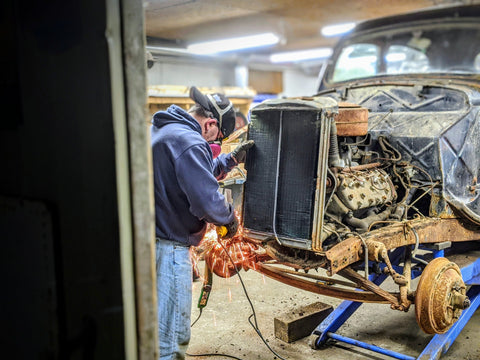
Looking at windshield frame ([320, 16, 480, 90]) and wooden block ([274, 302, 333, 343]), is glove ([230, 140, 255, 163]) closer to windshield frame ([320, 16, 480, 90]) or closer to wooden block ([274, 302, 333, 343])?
wooden block ([274, 302, 333, 343])

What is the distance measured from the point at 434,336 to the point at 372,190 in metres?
1.26

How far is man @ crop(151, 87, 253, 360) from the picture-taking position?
2.96m

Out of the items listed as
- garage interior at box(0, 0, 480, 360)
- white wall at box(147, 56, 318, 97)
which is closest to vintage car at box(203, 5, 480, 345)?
garage interior at box(0, 0, 480, 360)

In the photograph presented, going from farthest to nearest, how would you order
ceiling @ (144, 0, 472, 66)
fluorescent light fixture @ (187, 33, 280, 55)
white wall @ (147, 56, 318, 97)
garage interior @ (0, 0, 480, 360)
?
1. fluorescent light fixture @ (187, 33, 280, 55)
2. white wall @ (147, 56, 318, 97)
3. ceiling @ (144, 0, 472, 66)
4. garage interior @ (0, 0, 480, 360)

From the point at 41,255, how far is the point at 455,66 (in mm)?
4768

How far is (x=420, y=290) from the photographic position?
3.28 metres

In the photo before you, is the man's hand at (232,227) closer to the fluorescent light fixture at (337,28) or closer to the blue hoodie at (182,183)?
the blue hoodie at (182,183)

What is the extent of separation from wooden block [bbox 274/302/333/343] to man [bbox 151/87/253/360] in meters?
1.33

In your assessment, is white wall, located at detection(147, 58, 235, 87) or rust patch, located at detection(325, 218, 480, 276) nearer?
rust patch, located at detection(325, 218, 480, 276)

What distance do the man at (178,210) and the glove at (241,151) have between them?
1.20 feet

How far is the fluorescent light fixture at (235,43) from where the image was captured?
1003cm

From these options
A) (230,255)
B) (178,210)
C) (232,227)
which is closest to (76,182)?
(178,210)

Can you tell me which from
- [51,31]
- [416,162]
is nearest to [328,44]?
[416,162]

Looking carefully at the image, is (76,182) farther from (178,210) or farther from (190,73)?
(190,73)
